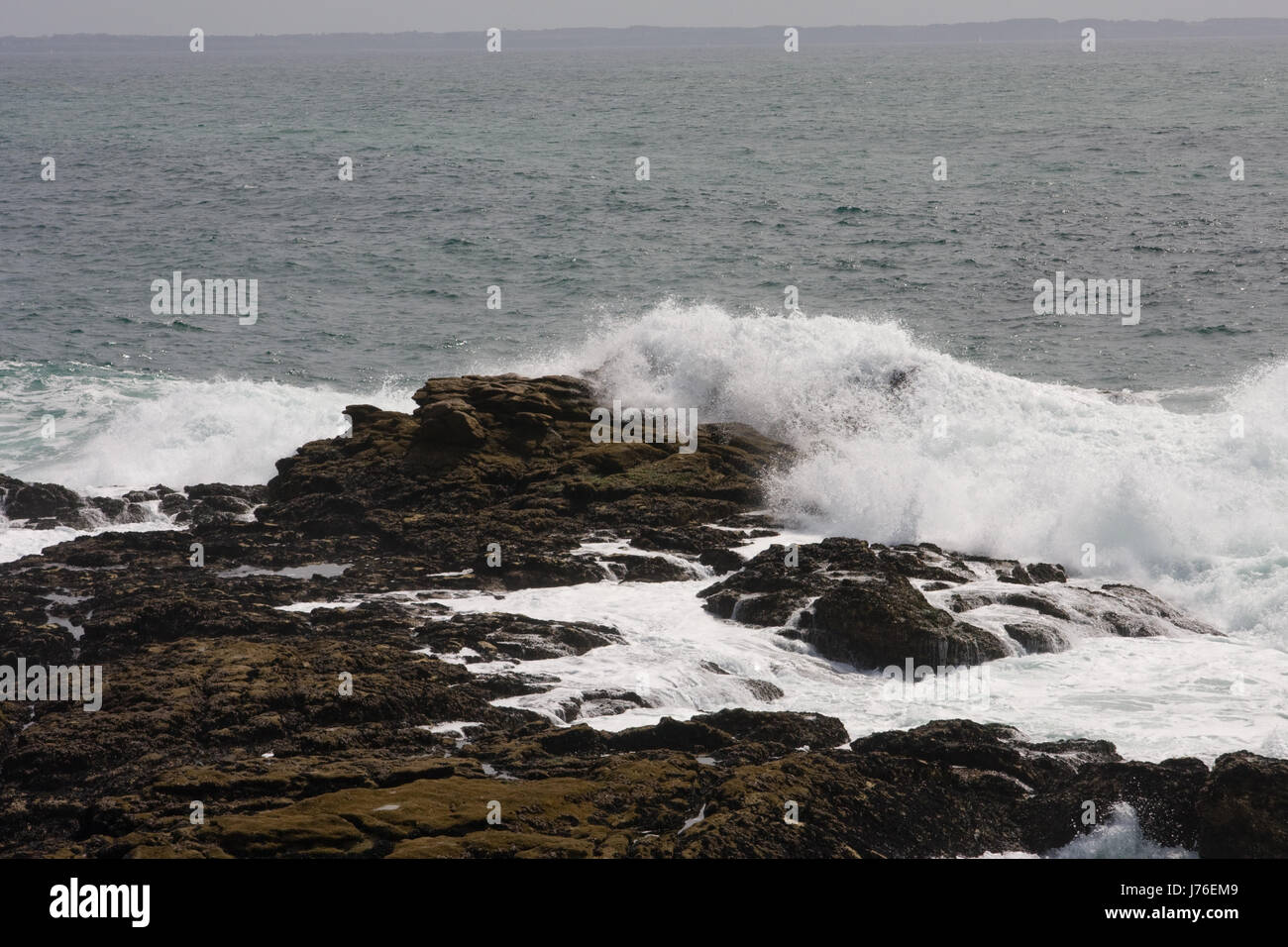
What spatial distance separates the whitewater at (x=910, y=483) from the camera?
1286 centimetres

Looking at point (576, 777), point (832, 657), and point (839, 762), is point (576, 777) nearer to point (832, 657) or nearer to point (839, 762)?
point (839, 762)

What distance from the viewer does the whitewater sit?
12.9m

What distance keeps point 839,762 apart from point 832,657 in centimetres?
304

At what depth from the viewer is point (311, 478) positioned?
59.4 feet

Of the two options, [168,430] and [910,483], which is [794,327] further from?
[168,430]

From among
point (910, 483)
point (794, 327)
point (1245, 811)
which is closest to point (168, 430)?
point (794, 327)

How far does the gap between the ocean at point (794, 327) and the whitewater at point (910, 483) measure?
0.06m

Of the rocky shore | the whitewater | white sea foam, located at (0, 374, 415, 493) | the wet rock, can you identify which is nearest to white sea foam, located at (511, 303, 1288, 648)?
the whitewater

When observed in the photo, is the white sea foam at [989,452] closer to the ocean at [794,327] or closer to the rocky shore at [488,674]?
the ocean at [794,327]

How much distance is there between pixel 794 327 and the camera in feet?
74.5

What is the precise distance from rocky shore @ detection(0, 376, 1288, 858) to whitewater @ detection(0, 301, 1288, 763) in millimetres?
475

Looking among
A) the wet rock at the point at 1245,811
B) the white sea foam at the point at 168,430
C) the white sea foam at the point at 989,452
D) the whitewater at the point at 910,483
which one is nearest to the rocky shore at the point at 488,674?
the wet rock at the point at 1245,811

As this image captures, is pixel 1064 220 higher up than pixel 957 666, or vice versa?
pixel 1064 220
